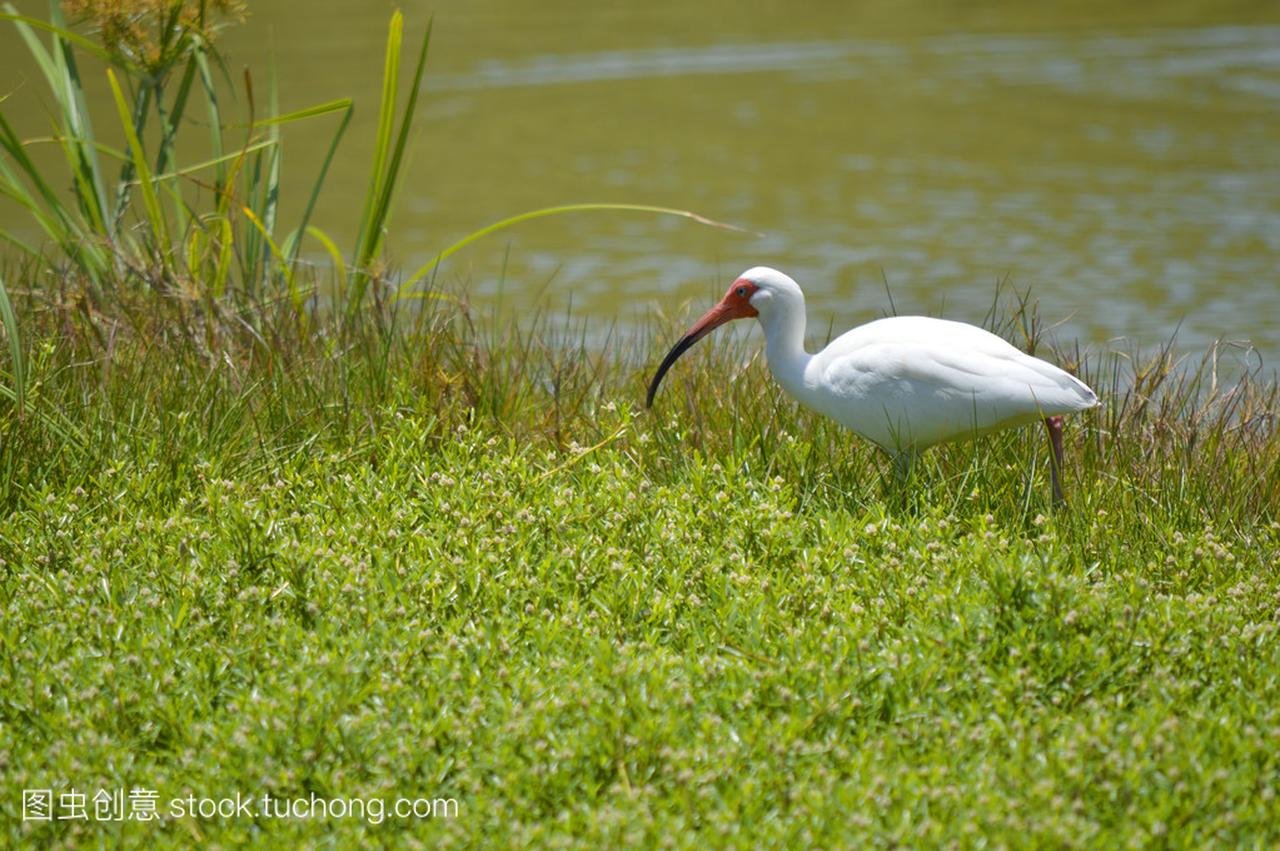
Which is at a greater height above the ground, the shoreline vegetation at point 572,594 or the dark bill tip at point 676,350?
the dark bill tip at point 676,350

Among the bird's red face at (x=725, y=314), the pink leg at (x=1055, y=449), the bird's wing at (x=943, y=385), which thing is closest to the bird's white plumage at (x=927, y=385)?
the bird's wing at (x=943, y=385)

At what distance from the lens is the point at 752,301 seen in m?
4.71

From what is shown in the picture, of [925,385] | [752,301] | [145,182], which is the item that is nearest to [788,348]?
[752,301]

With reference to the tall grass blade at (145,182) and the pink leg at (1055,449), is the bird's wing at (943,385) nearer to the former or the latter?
the pink leg at (1055,449)

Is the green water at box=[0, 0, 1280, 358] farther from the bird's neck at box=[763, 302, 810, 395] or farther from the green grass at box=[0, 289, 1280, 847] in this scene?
the green grass at box=[0, 289, 1280, 847]

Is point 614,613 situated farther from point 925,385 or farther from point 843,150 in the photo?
point 843,150

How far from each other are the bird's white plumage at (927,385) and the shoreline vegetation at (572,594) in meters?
0.19

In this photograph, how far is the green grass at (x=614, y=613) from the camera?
2.88 metres

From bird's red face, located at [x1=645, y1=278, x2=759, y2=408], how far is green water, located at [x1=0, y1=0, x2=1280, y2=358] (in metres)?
0.94

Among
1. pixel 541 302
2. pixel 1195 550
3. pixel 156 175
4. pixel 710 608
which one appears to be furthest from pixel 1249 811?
pixel 541 302

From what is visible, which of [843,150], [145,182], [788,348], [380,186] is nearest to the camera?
[788,348]

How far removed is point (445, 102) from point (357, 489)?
11.3 metres

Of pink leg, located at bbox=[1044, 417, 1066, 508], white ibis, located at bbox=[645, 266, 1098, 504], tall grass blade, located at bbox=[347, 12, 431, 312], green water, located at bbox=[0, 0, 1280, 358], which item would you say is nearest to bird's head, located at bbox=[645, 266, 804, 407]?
white ibis, located at bbox=[645, 266, 1098, 504]

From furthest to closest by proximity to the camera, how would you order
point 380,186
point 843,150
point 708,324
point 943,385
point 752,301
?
point 843,150, point 380,186, point 708,324, point 752,301, point 943,385
